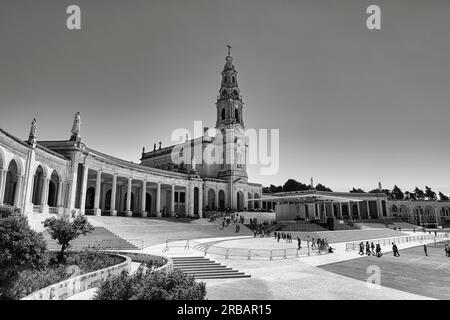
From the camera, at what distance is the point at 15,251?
1167 centimetres

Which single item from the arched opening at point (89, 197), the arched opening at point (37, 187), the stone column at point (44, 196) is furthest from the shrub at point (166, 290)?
the arched opening at point (89, 197)

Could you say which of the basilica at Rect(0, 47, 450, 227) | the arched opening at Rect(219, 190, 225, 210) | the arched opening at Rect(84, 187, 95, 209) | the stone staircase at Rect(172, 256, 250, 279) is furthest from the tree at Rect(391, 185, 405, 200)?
the stone staircase at Rect(172, 256, 250, 279)

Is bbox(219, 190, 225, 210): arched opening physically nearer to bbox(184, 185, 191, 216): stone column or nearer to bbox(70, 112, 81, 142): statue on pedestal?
bbox(184, 185, 191, 216): stone column

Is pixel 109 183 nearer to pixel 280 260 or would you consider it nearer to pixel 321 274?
pixel 280 260

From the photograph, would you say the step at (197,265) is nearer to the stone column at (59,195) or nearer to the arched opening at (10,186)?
the stone column at (59,195)

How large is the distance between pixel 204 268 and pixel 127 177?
1181 inches

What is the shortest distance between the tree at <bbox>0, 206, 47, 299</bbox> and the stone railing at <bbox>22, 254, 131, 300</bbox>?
2.00m

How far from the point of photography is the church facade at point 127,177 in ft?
84.1

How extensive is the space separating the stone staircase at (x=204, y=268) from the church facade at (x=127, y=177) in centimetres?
1148

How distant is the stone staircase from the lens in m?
15.7

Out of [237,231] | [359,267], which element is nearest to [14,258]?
[359,267]

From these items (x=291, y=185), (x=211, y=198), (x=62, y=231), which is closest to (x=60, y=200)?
(x=62, y=231)
